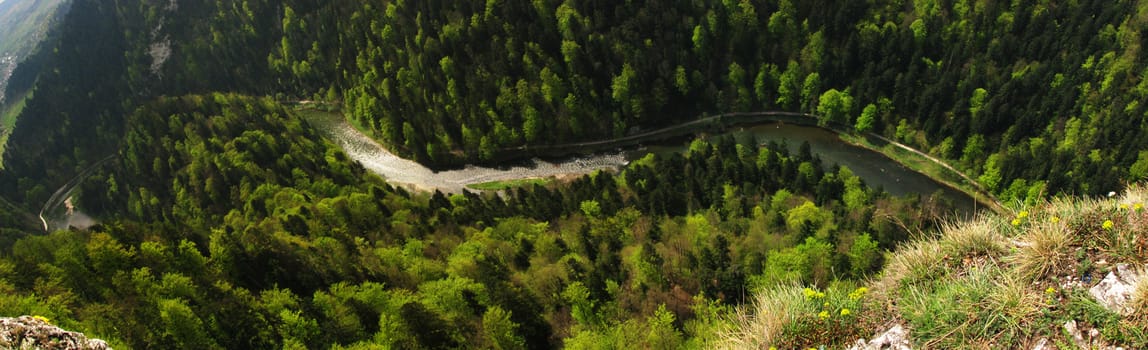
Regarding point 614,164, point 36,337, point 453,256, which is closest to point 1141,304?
point 36,337

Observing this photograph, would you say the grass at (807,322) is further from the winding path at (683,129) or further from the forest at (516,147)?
the winding path at (683,129)

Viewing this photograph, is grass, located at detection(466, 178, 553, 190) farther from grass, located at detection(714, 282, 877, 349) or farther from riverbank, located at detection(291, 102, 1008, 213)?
grass, located at detection(714, 282, 877, 349)

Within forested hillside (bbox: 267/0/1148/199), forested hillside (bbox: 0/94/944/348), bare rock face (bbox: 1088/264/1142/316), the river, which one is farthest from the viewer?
the river

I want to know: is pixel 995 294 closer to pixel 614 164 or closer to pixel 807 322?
pixel 807 322

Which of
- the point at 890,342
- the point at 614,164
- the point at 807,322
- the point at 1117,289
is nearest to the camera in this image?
the point at 1117,289

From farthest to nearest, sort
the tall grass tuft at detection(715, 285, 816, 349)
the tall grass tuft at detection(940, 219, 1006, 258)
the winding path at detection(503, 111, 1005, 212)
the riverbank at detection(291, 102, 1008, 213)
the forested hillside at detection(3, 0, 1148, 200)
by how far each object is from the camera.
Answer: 1. the winding path at detection(503, 111, 1005, 212)
2. the riverbank at detection(291, 102, 1008, 213)
3. the forested hillside at detection(3, 0, 1148, 200)
4. the tall grass tuft at detection(940, 219, 1006, 258)
5. the tall grass tuft at detection(715, 285, 816, 349)

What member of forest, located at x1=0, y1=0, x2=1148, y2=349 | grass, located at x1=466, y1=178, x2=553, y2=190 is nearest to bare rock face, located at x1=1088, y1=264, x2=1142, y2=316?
forest, located at x1=0, y1=0, x2=1148, y2=349

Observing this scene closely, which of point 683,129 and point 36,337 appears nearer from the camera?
point 36,337
